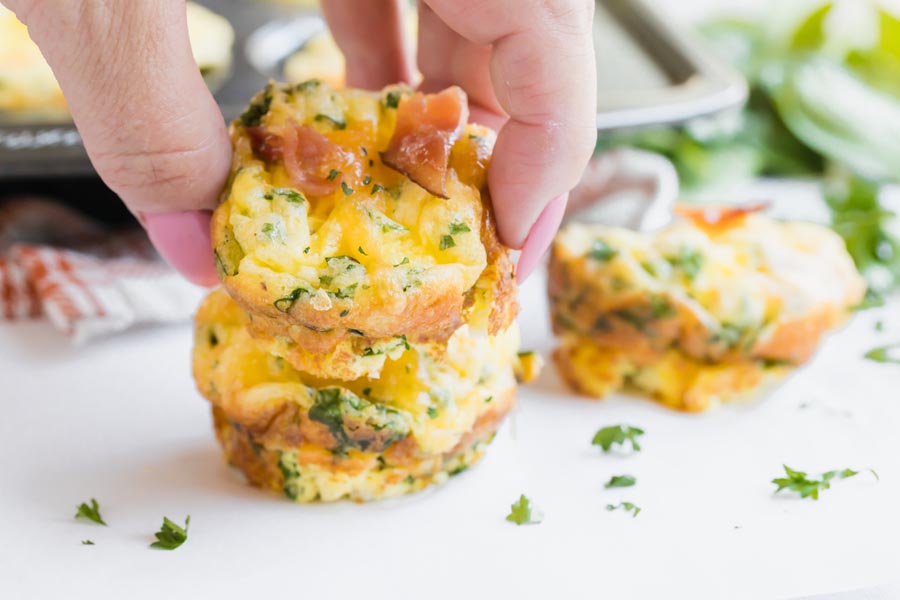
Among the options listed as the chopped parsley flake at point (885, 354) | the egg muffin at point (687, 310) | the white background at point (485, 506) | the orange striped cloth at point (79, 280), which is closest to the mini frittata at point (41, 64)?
the orange striped cloth at point (79, 280)

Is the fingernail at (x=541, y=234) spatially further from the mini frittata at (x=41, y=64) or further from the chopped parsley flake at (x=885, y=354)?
the mini frittata at (x=41, y=64)

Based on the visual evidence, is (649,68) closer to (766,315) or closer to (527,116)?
(766,315)

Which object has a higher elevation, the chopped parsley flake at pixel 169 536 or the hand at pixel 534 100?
the hand at pixel 534 100

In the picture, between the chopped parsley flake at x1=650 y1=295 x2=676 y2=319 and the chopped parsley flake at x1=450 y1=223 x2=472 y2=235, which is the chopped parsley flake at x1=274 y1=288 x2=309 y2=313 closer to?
the chopped parsley flake at x1=450 y1=223 x2=472 y2=235

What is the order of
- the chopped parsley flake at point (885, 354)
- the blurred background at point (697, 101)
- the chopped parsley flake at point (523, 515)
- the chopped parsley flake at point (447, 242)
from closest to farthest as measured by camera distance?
the chopped parsley flake at point (447, 242) → the chopped parsley flake at point (523, 515) → the chopped parsley flake at point (885, 354) → the blurred background at point (697, 101)

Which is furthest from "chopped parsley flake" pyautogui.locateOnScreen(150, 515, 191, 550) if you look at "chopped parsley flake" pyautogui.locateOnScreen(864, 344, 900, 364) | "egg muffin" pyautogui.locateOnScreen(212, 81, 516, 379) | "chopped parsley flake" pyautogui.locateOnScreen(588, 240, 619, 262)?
"chopped parsley flake" pyautogui.locateOnScreen(864, 344, 900, 364)

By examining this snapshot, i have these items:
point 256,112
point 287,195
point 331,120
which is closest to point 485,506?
Result: point 287,195

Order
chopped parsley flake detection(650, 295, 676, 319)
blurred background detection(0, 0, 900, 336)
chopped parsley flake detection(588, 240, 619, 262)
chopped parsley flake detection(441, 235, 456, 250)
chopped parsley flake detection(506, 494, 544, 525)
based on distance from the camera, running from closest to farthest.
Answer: chopped parsley flake detection(441, 235, 456, 250) < chopped parsley flake detection(506, 494, 544, 525) < chopped parsley flake detection(650, 295, 676, 319) < chopped parsley flake detection(588, 240, 619, 262) < blurred background detection(0, 0, 900, 336)
